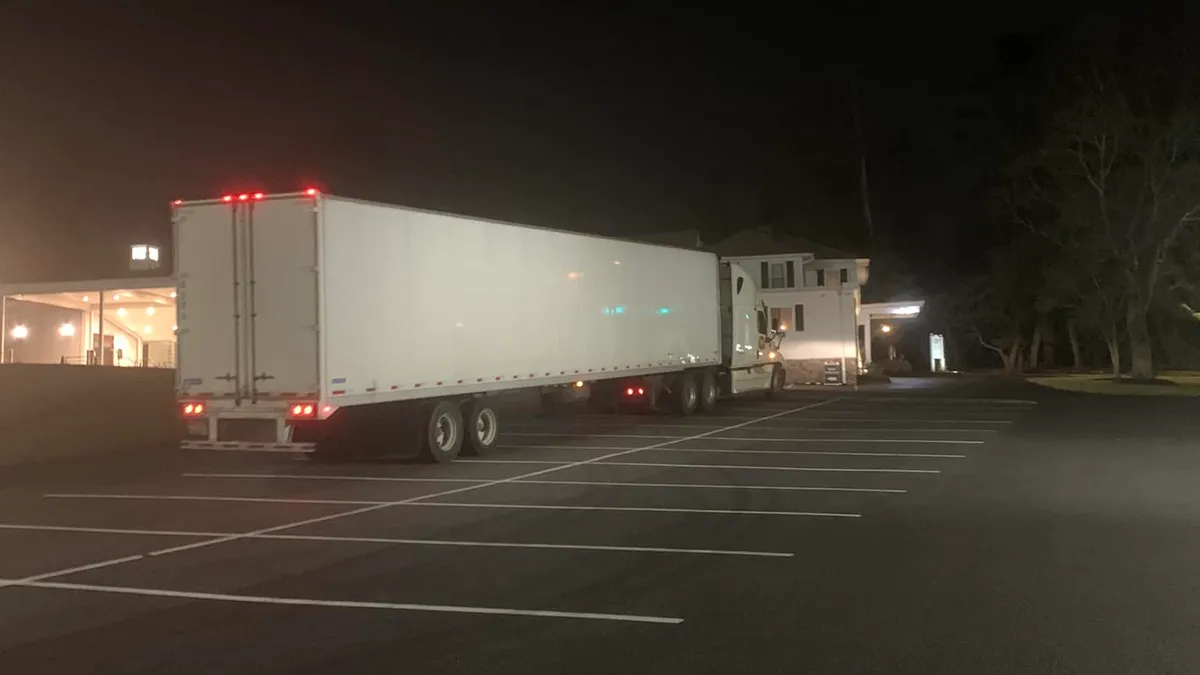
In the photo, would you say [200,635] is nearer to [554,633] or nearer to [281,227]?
[554,633]

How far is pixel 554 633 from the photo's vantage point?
7055mm

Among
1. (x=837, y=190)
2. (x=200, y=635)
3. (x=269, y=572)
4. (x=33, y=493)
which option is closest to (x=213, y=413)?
(x=33, y=493)

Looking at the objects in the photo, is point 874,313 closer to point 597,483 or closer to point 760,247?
point 760,247

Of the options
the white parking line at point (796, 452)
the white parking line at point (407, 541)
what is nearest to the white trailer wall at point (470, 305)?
the white parking line at point (796, 452)

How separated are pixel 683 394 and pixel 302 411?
12807 millimetres

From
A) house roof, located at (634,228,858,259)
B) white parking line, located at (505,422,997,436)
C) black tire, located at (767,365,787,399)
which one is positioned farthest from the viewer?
house roof, located at (634,228,858,259)

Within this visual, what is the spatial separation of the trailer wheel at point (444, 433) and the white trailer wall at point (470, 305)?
410 mm

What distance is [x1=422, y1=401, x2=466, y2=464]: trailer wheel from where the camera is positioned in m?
16.6

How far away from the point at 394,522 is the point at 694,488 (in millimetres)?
4137

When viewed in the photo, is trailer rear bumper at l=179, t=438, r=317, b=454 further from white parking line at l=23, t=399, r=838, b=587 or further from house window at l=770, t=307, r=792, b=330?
house window at l=770, t=307, r=792, b=330

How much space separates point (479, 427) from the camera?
18.0 m

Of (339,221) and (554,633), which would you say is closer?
(554,633)

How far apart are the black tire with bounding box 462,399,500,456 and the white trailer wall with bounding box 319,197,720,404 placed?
0.45m

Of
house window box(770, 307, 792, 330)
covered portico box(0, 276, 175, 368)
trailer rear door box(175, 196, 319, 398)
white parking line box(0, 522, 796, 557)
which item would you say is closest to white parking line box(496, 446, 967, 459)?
trailer rear door box(175, 196, 319, 398)
